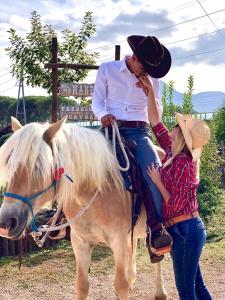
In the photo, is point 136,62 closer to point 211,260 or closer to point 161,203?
point 161,203

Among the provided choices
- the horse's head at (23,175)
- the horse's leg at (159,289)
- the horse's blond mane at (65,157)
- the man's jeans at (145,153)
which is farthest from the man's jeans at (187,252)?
the horse's leg at (159,289)

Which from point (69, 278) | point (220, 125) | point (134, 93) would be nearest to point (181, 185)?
point (134, 93)

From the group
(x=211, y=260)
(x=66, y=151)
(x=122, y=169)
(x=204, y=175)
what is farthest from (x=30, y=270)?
(x=204, y=175)

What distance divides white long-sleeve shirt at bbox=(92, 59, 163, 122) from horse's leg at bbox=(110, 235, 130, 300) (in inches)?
40.5

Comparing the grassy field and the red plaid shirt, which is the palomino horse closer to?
the red plaid shirt

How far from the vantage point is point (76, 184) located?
3.17m

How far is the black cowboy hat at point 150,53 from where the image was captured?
3.57 metres

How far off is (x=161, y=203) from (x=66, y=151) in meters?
0.92

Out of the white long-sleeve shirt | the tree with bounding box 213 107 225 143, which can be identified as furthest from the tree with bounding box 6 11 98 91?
the tree with bounding box 213 107 225 143

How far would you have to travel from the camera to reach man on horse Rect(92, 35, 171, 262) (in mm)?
3574

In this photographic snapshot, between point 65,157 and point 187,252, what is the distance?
1043 mm

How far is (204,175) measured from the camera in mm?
9219

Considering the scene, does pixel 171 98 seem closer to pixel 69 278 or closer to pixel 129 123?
pixel 69 278

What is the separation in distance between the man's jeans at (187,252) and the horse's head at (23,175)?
0.97m
